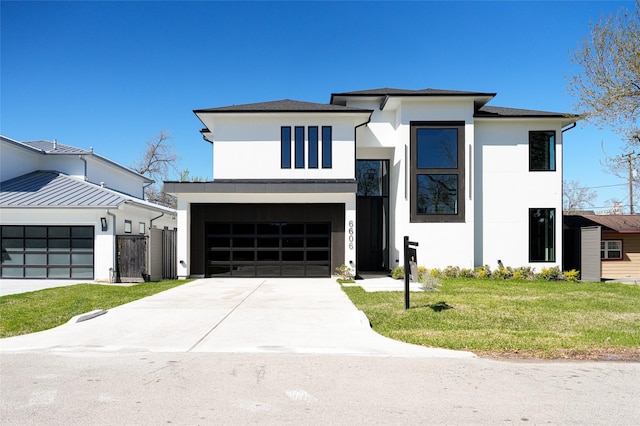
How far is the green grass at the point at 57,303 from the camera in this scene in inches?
365

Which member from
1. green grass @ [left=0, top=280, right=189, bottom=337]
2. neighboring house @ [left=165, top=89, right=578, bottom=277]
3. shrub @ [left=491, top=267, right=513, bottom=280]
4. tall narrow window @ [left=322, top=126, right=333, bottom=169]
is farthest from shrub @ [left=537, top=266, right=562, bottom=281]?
green grass @ [left=0, top=280, right=189, bottom=337]

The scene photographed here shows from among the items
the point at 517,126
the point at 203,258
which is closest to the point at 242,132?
the point at 203,258

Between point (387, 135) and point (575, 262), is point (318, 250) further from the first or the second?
point (575, 262)

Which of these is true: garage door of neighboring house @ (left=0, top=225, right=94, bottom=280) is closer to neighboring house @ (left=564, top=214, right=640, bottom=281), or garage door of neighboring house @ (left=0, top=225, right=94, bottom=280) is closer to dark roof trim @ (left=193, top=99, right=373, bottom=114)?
dark roof trim @ (left=193, top=99, right=373, bottom=114)

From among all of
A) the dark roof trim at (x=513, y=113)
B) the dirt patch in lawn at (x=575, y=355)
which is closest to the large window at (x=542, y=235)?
the dark roof trim at (x=513, y=113)

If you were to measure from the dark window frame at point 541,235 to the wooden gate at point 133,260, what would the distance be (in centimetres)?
1616

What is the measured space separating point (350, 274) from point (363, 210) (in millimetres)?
4706

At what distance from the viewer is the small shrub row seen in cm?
1884

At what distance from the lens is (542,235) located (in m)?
19.9

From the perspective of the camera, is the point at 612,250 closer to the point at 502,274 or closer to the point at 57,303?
the point at 502,274

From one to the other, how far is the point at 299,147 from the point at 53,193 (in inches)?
414

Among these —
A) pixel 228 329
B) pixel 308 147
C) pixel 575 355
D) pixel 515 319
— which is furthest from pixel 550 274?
pixel 228 329

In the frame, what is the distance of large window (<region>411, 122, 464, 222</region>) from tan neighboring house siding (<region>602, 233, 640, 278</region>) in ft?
33.9

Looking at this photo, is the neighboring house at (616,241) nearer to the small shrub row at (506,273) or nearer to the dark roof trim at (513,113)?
the small shrub row at (506,273)
